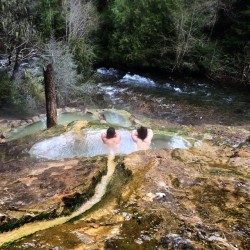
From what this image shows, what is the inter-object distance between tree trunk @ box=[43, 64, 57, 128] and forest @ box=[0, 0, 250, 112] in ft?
19.5

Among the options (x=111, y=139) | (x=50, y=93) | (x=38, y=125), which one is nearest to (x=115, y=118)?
(x=38, y=125)

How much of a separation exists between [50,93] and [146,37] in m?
12.6

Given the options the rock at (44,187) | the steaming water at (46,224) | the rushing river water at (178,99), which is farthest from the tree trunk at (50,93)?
the rushing river water at (178,99)

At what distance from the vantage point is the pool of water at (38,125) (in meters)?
12.7

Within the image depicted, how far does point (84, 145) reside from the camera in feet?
33.4

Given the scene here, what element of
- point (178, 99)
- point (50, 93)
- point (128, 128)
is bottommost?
point (178, 99)

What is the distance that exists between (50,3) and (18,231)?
2089 cm

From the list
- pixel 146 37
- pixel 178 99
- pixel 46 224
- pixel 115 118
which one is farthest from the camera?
pixel 146 37

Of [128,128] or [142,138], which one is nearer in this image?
[142,138]

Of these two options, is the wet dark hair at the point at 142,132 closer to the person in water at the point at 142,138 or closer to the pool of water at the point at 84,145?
the person in water at the point at 142,138

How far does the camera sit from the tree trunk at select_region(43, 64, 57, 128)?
37.1ft

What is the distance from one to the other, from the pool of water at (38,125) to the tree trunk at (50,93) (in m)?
1.17

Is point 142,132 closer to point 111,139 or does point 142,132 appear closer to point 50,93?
point 111,139

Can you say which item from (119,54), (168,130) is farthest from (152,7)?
(168,130)
